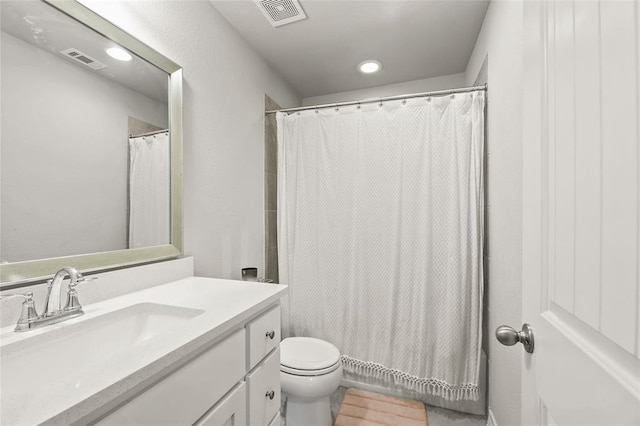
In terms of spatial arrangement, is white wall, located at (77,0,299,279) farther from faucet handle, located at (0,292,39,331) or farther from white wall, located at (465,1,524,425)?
white wall, located at (465,1,524,425)

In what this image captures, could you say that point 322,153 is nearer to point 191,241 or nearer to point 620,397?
point 191,241

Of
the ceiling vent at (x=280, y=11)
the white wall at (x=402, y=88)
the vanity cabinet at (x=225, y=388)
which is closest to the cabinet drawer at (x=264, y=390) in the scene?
the vanity cabinet at (x=225, y=388)

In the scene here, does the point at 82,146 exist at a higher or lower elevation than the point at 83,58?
lower

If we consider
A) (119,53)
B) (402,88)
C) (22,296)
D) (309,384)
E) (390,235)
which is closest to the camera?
(22,296)

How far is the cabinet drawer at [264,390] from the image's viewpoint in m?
0.91

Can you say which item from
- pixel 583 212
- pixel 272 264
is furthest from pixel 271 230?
pixel 583 212

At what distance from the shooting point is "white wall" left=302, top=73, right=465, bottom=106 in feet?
7.89

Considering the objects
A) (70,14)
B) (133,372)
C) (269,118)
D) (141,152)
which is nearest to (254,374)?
(133,372)

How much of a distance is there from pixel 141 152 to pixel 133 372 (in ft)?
3.11

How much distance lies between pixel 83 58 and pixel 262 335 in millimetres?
1134

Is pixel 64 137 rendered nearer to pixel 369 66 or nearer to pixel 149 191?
pixel 149 191

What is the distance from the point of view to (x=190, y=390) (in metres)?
0.67

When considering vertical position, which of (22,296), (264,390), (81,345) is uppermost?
(22,296)

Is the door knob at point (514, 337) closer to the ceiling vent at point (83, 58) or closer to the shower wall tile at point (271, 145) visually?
the ceiling vent at point (83, 58)
